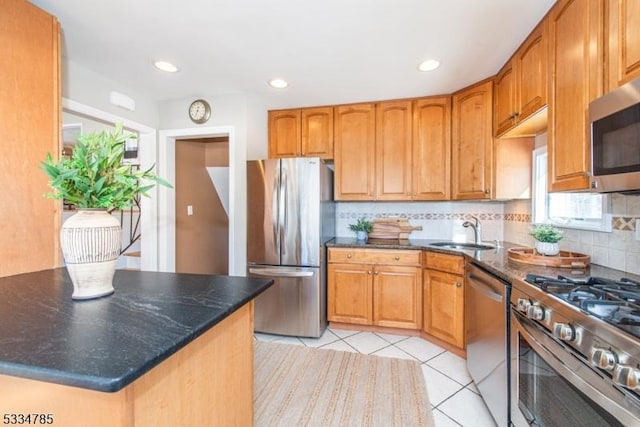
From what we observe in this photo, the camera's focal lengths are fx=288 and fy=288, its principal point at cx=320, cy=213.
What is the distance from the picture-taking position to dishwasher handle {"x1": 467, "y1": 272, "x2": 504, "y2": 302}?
5.19 feet

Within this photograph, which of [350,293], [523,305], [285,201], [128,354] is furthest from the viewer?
[350,293]

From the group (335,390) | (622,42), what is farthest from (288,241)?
(622,42)

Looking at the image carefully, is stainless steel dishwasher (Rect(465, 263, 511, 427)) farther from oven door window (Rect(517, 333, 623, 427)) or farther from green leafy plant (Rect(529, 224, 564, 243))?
green leafy plant (Rect(529, 224, 564, 243))

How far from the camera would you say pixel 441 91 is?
274cm

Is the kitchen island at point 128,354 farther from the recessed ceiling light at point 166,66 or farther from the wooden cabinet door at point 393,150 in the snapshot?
the wooden cabinet door at point 393,150

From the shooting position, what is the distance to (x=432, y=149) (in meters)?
2.89

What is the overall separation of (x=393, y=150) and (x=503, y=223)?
134cm

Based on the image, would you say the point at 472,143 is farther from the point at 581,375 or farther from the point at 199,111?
the point at 199,111

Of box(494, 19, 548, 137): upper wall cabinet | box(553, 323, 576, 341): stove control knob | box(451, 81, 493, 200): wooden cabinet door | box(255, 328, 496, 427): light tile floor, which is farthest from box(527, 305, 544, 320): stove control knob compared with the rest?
box(451, 81, 493, 200): wooden cabinet door

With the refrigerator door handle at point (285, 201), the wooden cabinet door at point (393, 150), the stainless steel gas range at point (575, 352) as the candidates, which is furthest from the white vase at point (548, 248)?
the refrigerator door handle at point (285, 201)

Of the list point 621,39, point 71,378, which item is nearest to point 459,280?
point 621,39

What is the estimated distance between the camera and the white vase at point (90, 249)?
3.30ft

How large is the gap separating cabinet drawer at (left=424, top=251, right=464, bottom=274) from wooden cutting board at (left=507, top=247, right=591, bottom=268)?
485 millimetres

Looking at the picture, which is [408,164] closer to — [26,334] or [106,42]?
[106,42]
